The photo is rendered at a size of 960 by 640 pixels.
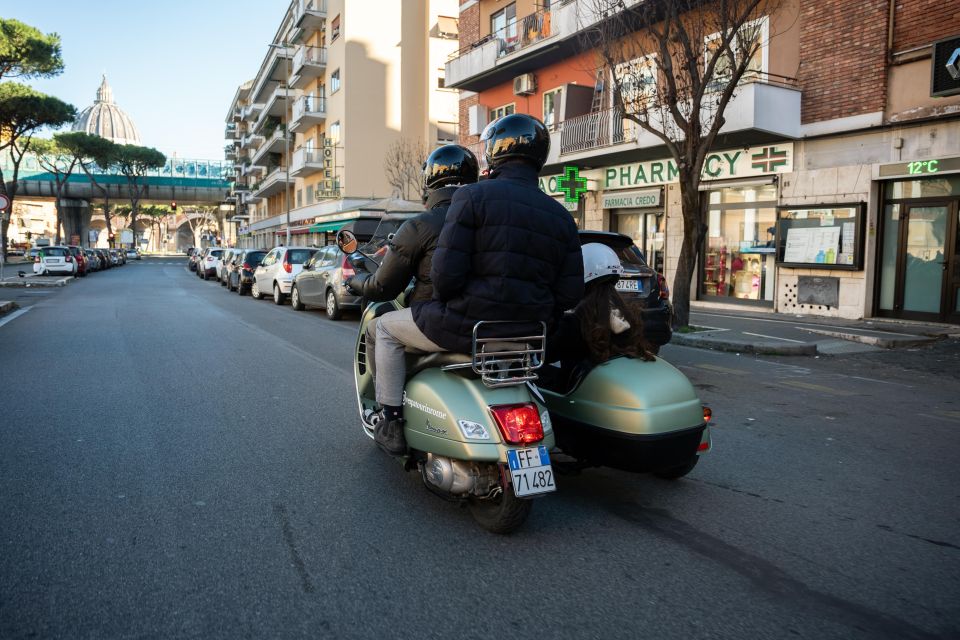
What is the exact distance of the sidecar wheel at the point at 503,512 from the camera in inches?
133

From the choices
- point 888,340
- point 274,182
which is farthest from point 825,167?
point 274,182

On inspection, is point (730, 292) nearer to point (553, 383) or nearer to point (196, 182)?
point (553, 383)

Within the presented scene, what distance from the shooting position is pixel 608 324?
4.03 metres

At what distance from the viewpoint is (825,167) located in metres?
15.7

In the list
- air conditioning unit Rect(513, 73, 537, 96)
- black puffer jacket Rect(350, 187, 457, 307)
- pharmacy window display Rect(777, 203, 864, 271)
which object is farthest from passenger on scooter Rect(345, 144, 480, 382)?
air conditioning unit Rect(513, 73, 537, 96)

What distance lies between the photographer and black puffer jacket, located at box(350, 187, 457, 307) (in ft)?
12.2

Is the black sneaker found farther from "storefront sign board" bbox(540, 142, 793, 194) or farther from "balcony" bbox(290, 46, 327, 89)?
"balcony" bbox(290, 46, 327, 89)

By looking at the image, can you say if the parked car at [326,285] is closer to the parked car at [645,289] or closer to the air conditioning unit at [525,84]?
the parked car at [645,289]

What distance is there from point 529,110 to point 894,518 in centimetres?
2210

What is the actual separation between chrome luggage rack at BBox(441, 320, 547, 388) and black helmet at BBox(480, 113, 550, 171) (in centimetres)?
86

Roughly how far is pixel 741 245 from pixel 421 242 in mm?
16260

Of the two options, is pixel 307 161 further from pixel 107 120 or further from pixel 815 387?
pixel 107 120

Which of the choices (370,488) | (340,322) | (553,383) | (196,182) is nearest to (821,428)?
(553,383)

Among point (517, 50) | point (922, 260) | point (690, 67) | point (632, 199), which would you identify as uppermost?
point (517, 50)
